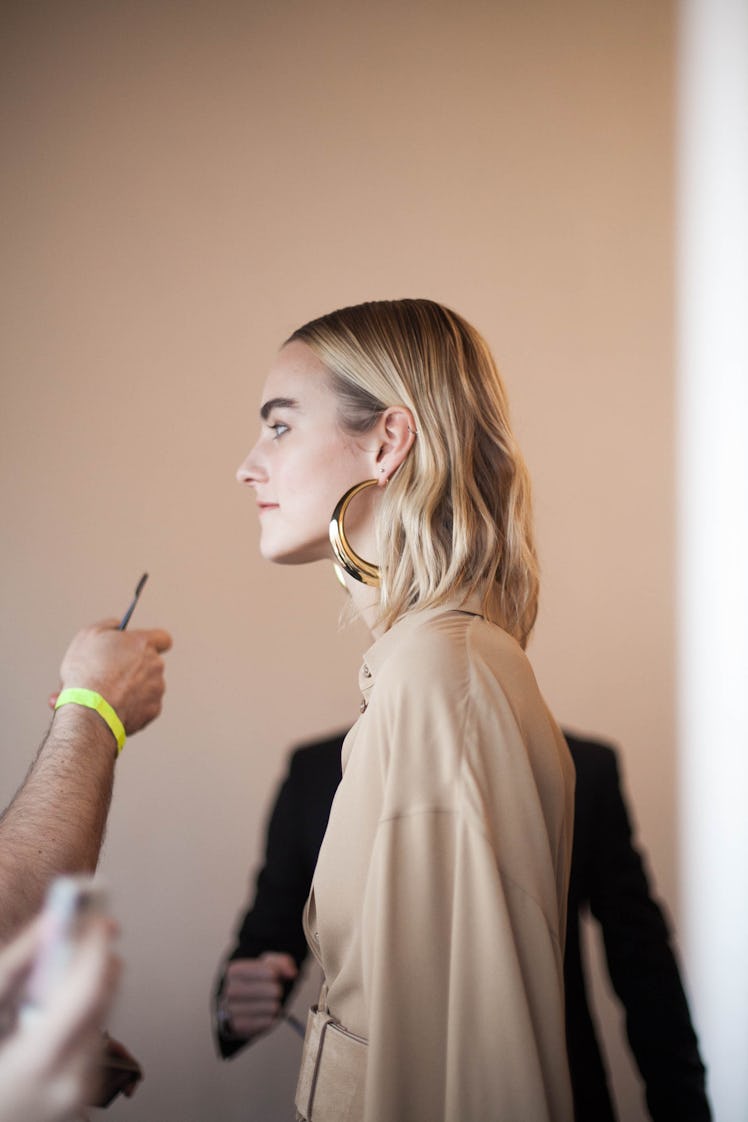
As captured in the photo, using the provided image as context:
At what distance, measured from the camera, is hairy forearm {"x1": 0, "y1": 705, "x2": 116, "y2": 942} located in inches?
29.5

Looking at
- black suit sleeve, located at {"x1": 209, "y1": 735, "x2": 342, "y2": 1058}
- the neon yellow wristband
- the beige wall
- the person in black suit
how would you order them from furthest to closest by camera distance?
the beige wall < black suit sleeve, located at {"x1": 209, "y1": 735, "x2": 342, "y2": 1058} < the person in black suit < the neon yellow wristband

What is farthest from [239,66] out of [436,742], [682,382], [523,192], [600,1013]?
[600,1013]

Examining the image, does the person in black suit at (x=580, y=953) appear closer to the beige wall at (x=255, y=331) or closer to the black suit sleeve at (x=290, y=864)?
the black suit sleeve at (x=290, y=864)

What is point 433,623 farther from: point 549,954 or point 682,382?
point 682,382

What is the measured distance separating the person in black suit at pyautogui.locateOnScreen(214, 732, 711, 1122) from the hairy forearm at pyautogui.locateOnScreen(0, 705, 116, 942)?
0.40 meters

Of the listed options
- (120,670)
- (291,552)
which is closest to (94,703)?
(120,670)

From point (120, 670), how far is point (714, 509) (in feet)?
3.12

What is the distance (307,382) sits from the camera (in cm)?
91

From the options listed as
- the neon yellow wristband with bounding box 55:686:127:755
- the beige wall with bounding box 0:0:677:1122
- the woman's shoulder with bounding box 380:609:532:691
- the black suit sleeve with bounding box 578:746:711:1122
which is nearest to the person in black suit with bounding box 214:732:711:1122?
the black suit sleeve with bounding box 578:746:711:1122

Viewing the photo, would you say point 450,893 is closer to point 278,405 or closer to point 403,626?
point 403,626

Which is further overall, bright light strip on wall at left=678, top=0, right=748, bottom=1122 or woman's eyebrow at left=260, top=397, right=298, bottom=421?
bright light strip on wall at left=678, top=0, right=748, bottom=1122

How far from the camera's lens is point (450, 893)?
26.1 inches

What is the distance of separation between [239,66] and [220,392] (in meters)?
0.50

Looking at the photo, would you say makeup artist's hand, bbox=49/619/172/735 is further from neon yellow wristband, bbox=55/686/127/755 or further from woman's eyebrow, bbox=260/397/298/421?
woman's eyebrow, bbox=260/397/298/421
